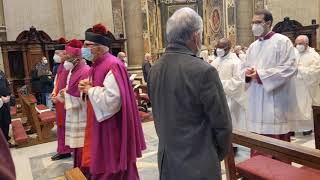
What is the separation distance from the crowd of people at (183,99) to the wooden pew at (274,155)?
56 cm

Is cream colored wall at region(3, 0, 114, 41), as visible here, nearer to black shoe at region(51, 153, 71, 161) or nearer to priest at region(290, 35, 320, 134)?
black shoe at region(51, 153, 71, 161)

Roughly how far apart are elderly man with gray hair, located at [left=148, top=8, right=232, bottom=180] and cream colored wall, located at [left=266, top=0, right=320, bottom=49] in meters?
12.9

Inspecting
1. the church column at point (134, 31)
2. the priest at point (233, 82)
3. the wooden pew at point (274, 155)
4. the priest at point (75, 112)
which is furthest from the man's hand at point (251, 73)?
the church column at point (134, 31)

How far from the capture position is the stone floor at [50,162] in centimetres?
522

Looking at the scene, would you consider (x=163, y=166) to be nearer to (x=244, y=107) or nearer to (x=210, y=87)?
(x=210, y=87)

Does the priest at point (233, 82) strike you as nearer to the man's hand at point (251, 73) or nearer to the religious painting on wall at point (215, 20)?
the man's hand at point (251, 73)

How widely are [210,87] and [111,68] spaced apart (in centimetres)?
178

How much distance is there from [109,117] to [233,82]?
2.31 m

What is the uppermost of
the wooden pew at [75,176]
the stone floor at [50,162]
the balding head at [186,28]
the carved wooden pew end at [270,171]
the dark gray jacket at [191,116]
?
the balding head at [186,28]

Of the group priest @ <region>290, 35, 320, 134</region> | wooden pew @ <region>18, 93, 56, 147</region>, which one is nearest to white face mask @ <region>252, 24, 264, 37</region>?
priest @ <region>290, 35, 320, 134</region>

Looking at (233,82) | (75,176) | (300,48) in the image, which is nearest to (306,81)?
(300,48)

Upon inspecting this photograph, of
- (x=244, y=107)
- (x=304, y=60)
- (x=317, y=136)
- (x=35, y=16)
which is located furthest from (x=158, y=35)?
(x=317, y=136)

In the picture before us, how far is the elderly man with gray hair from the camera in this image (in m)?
2.20

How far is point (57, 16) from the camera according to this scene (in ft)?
41.4
